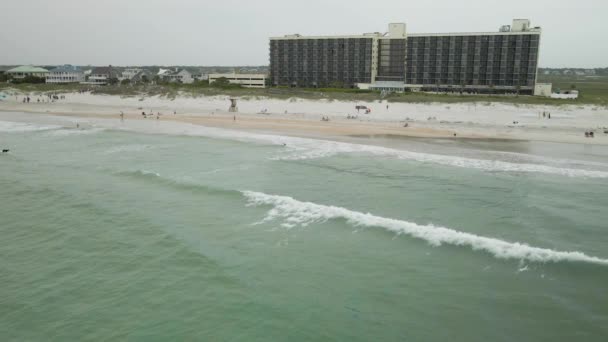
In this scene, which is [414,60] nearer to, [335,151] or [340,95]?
[340,95]

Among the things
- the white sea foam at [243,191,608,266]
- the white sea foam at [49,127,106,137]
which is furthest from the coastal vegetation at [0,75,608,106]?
the white sea foam at [243,191,608,266]

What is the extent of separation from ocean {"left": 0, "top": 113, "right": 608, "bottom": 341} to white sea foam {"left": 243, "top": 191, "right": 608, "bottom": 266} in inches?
3.1

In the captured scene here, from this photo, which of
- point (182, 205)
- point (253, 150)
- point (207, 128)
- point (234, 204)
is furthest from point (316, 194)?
point (207, 128)

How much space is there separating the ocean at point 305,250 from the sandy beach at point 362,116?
13.1 m

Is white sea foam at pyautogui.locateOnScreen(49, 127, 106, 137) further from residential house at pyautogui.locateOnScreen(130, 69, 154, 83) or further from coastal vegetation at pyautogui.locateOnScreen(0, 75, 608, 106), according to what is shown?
residential house at pyautogui.locateOnScreen(130, 69, 154, 83)

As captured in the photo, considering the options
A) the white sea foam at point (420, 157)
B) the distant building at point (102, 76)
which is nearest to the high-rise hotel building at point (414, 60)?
the distant building at point (102, 76)

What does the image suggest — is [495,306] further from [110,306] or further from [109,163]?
[109,163]

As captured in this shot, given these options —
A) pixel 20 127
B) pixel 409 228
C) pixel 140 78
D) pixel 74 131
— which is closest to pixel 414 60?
pixel 74 131

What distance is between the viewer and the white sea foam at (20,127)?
156 ft

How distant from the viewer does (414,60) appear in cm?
10019

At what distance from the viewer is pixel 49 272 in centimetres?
1399

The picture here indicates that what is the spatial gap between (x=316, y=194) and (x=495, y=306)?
37.8ft

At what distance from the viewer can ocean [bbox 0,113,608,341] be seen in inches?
445

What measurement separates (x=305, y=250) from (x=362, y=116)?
4177cm
